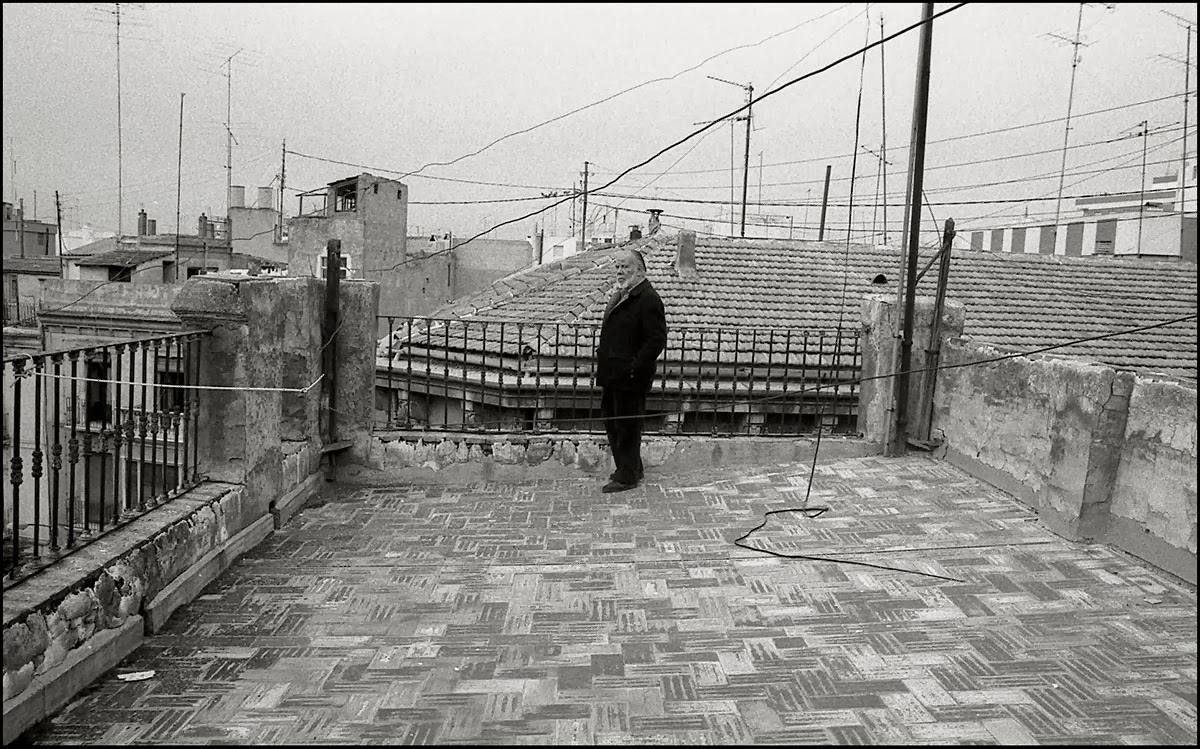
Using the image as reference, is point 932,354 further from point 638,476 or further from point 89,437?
point 89,437

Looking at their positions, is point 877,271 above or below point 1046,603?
above

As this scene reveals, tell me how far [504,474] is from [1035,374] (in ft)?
13.6

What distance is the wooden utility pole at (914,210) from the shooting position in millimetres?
7614

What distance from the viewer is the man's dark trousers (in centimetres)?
680

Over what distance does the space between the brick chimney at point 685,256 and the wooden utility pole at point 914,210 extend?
907cm

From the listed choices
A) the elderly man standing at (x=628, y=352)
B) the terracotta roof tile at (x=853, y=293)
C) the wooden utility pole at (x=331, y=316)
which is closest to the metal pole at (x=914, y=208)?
the elderly man standing at (x=628, y=352)

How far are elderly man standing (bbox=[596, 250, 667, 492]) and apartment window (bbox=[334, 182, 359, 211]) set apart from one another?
887 inches

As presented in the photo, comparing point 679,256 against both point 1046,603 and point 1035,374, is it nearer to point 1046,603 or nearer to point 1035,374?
point 1035,374

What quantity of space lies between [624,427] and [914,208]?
11.6 feet

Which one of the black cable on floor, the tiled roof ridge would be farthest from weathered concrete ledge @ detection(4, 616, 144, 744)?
the tiled roof ridge

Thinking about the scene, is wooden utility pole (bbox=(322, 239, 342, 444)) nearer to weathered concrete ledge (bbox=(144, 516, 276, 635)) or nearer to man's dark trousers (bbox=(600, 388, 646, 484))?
weathered concrete ledge (bbox=(144, 516, 276, 635))

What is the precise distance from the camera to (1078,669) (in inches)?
141

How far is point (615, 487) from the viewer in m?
6.92

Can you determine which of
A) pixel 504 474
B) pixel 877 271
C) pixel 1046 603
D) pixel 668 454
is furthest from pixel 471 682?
pixel 877 271
